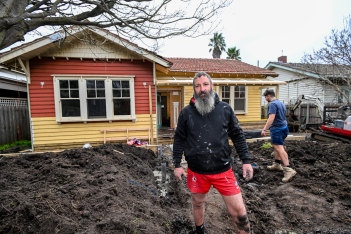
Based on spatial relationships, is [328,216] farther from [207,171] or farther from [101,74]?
[101,74]

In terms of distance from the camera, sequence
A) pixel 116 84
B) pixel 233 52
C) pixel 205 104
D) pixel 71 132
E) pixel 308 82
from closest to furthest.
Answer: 1. pixel 205 104
2. pixel 71 132
3. pixel 116 84
4. pixel 308 82
5. pixel 233 52

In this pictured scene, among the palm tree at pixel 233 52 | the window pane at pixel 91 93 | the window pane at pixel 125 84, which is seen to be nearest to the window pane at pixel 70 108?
the window pane at pixel 91 93

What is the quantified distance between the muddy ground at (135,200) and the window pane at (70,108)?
124 inches

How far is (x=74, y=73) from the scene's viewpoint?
7891 mm

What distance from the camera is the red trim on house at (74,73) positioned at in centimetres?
758

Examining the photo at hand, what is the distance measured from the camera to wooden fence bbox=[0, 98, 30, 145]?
8555 millimetres

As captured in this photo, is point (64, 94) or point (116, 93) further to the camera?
point (116, 93)

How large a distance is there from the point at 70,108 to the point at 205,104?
7.49m

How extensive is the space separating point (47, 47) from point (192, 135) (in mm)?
7693

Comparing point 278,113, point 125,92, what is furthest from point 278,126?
point 125,92

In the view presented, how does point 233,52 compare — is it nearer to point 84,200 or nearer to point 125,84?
point 125,84

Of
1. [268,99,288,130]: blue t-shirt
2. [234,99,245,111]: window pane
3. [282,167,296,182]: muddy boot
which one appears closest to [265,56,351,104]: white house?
[234,99,245,111]: window pane

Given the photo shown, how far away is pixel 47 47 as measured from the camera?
23.6ft

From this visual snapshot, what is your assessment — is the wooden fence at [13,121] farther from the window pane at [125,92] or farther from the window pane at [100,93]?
the window pane at [125,92]
